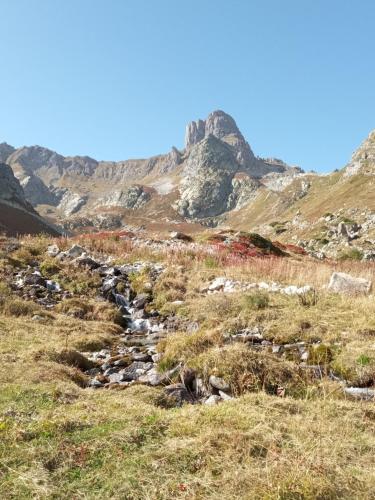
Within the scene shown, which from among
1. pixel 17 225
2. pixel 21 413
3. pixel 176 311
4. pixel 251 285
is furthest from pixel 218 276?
pixel 17 225

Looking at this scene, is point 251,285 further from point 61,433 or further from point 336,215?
point 336,215

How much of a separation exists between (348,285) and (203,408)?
8.99 metres

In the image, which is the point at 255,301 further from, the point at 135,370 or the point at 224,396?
the point at 224,396

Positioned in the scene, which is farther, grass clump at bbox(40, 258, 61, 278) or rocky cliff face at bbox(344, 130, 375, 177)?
rocky cliff face at bbox(344, 130, 375, 177)

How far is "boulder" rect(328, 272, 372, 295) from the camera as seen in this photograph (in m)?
13.6

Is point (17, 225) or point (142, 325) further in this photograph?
point (17, 225)

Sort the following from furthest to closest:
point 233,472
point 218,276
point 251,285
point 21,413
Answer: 1. point 218,276
2. point 251,285
3. point 21,413
4. point 233,472

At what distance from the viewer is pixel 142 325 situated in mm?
14664

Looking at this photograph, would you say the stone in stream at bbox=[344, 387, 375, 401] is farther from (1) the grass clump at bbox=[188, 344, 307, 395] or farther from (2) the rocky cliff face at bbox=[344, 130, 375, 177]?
(2) the rocky cliff face at bbox=[344, 130, 375, 177]

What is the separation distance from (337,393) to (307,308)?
4.98 metres

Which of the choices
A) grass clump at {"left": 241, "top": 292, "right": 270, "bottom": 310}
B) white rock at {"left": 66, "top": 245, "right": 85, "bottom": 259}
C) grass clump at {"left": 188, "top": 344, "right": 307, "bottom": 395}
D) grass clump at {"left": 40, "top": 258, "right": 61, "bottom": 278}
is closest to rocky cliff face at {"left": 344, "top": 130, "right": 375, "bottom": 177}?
white rock at {"left": 66, "top": 245, "right": 85, "bottom": 259}

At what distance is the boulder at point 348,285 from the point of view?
44.7ft

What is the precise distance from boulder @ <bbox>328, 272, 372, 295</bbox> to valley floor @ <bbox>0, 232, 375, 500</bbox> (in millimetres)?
618

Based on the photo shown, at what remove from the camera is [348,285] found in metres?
13.9
